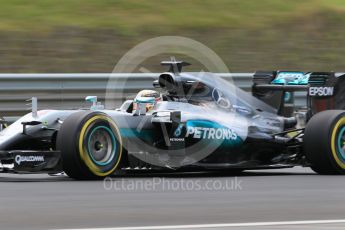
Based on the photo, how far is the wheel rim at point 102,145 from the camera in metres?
9.14

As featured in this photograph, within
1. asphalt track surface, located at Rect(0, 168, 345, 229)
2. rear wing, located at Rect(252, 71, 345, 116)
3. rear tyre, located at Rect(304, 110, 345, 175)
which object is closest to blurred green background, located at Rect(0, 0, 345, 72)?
rear wing, located at Rect(252, 71, 345, 116)

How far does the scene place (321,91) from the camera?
10.8 m

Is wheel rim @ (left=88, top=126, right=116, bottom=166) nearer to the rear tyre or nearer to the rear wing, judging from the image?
the rear tyre

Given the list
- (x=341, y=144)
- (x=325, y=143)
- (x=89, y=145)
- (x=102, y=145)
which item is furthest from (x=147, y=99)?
(x=341, y=144)

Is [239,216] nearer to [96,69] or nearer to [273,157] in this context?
[273,157]

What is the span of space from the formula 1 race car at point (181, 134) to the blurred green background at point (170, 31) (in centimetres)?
667

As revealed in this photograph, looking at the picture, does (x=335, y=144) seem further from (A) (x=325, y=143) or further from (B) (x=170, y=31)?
(B) (x=170, y=31)

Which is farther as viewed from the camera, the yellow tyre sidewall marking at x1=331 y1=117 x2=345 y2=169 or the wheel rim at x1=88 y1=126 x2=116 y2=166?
the yellow tyre sidewall marking at x1=331 y1=117 x2=345 y2=169

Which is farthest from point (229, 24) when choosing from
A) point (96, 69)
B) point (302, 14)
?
point (96, 69)

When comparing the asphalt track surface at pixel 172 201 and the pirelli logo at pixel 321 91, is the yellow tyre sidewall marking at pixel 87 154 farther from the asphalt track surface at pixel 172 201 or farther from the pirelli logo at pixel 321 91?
the pirelli logo at pixel 321 91

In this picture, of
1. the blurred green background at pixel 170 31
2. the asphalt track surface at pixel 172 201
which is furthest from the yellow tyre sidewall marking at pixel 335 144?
the blurred green background at pixel 170 31

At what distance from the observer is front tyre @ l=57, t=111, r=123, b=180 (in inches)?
351

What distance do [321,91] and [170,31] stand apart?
778 cm

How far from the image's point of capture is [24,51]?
1645 centimetres
